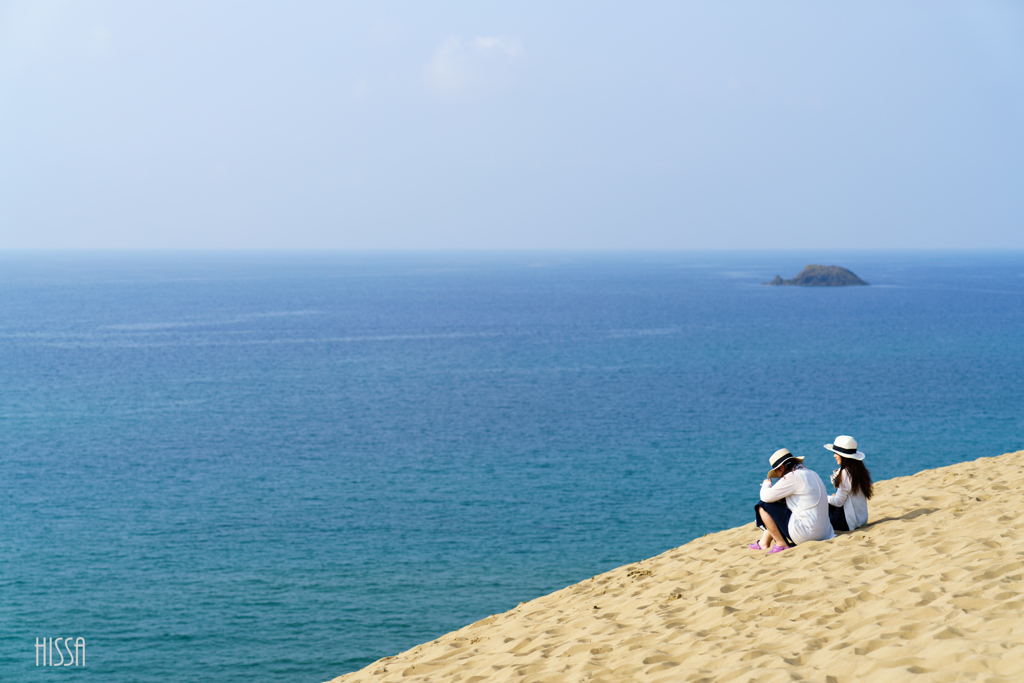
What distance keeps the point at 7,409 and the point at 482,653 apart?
197 feet

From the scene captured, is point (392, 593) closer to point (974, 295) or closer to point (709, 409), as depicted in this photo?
point (709, 409)

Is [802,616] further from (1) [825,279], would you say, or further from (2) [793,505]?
(1) [825,279]

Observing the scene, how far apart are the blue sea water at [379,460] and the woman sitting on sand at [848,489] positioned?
47.5 ft

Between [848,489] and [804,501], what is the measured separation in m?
0.85

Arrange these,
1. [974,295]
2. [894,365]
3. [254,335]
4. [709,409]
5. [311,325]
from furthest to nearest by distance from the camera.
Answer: [974,295], [311,325], [254,335], [894,365], [709,409]

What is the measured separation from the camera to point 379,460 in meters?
42.8

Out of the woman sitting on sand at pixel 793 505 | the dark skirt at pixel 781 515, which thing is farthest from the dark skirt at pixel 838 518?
the dark skirt at pixel 781 515

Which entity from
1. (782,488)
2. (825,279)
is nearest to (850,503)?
(782,488)

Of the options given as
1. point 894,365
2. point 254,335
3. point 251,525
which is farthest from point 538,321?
point 251,525

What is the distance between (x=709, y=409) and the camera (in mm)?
54750

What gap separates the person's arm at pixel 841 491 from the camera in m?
11.3

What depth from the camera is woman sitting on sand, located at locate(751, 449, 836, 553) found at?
10.8 m

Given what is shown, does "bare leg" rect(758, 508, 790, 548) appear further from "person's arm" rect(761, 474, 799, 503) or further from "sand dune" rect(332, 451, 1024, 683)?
"person's arm" rect(761, 474, 799, 503)

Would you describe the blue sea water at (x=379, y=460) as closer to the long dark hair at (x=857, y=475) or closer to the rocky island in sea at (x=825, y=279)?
the long dark hair at (x=857, y=475)
